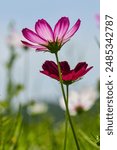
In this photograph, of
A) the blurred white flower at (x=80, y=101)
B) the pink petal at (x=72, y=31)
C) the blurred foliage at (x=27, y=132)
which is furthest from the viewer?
the blurred white flower at (x=80, y=101)

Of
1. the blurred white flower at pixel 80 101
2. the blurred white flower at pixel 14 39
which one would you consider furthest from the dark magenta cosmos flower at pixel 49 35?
the blurred white flower at pixel 14 39

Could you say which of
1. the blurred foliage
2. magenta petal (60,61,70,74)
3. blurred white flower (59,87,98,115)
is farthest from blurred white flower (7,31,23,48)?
magenta petal (60,61,70,74)

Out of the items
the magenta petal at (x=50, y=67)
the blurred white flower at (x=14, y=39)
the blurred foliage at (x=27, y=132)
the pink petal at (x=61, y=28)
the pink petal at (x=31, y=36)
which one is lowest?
the blurred foliage at (x=27, y=132)

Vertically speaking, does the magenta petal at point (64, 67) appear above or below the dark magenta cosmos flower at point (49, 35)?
below

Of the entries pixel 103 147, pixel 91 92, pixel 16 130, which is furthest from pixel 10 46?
pixel 103 147

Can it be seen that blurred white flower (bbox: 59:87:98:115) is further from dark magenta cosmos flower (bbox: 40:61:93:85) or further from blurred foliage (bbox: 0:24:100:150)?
dark magenta cosmos flower (bbox: 40:61:93:85)

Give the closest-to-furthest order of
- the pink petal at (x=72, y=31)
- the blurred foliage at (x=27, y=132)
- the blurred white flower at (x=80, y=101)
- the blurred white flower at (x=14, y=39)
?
the pink petal at (x=72, y=31), the blurred foliage at (x=27, y=132), the blurred white flower at (x=80, y=101), the blurred white flower at (x=14, y=39)

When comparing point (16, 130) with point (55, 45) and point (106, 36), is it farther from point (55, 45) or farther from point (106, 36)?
point (55, 45)

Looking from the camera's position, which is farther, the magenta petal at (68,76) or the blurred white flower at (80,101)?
the blurred white flower at (80,101)

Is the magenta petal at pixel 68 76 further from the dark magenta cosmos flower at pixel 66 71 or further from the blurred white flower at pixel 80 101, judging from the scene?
the blurred white flower at pixel 80 101
